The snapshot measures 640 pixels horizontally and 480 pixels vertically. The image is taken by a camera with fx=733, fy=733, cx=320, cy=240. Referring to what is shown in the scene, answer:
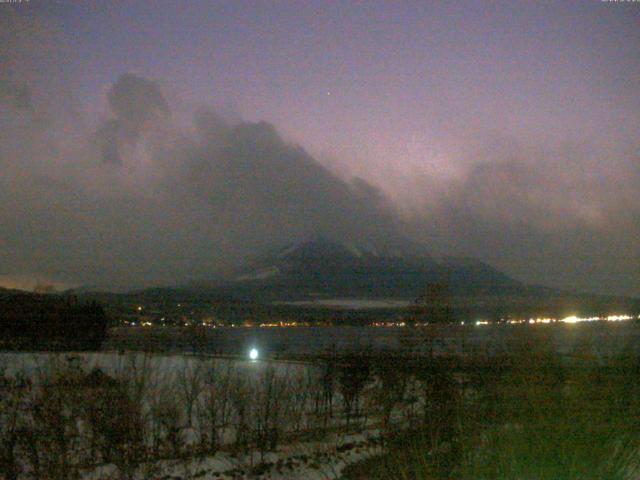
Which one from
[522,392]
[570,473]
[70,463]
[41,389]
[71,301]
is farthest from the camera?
[71,301]

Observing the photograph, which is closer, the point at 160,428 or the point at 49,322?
the point at 160,428

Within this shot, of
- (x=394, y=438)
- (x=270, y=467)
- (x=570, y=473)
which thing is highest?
(x=570, y=473)

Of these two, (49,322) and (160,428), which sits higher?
(49,322)

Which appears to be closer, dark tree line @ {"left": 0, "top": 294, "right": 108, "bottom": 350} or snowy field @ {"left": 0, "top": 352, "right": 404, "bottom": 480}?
snowy field @ {"left": 0, "top": 352, "right": 404, "bottom": 480}

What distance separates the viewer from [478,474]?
258 inches

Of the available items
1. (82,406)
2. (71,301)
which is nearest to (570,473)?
(82,406)

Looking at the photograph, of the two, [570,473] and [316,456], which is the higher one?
[570,473]

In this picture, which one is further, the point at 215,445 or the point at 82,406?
the point at 215,445

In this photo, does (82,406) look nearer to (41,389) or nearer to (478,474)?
(41,389)

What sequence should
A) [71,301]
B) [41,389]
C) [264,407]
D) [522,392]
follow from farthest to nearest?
1. [71,301]
2. [264,407]
3. [41,389]
4. [522,392]

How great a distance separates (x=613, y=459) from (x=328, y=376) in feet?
45.2

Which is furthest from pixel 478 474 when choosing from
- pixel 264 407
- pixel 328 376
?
pixel 328 376

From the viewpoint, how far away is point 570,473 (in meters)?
6.13

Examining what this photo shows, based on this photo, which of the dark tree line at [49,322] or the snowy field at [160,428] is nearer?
the snowy field at [160,428]
